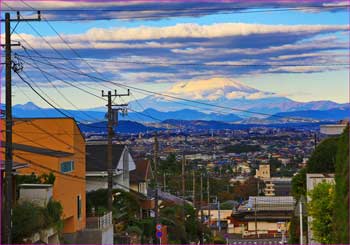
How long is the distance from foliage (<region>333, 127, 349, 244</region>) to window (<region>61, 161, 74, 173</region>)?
17.8 m

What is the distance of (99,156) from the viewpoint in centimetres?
5066

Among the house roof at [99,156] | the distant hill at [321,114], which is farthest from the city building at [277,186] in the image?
the house roof at [99,156]

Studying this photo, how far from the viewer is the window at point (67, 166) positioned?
114 ft

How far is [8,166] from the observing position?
69.0ft

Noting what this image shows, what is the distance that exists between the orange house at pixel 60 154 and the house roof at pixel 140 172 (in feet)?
68.2

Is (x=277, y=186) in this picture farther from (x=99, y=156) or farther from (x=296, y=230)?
Answer: (x=296, y=230)

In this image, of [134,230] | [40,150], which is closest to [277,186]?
[134,230]

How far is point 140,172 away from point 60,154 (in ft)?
90.0

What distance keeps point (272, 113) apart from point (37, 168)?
3926 centimetres

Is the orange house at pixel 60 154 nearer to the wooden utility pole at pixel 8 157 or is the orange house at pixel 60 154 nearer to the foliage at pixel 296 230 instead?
the foliage at pixel 296 230

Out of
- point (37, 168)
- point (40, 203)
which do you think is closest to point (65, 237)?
point (37, 168)

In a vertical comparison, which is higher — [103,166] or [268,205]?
[103,166]

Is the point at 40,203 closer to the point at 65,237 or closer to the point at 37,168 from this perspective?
the point at 37,168

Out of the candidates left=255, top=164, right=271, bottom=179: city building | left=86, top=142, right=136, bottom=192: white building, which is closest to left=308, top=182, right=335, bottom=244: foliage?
left=86, top=142, right=136, bottom=192: white building
